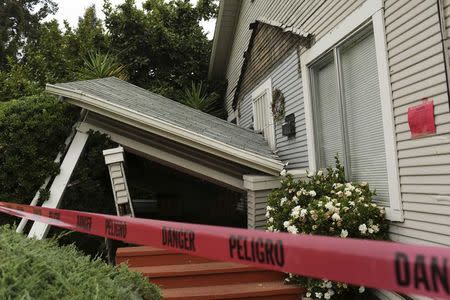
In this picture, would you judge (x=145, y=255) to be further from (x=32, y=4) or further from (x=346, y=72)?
(x=32, y=4)

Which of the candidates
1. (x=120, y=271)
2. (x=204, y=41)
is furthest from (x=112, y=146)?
(x=204, y=41)

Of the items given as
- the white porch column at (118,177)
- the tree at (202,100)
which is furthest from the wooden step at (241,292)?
the tree at (202,100)

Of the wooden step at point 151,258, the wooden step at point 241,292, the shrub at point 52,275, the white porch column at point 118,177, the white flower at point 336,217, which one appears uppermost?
the white porch column at point 118,177

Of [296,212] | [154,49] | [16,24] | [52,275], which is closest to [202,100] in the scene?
[154,49]

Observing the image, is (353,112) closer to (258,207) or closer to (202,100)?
(258,207)

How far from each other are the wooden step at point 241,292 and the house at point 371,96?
1.12 m

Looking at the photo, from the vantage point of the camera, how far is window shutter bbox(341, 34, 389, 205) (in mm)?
4656

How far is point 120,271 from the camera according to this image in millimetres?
3010

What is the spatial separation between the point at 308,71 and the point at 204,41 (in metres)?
10.9

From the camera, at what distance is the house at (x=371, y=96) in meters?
3.63

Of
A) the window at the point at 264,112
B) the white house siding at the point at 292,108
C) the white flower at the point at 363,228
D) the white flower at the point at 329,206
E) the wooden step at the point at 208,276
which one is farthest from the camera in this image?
the window at the point at 264,112

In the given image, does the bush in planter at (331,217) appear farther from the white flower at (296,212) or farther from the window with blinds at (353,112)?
the window with blinds at (353,112)

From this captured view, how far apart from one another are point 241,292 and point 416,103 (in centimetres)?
266

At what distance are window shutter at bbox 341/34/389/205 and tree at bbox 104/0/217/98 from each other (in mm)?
10324
